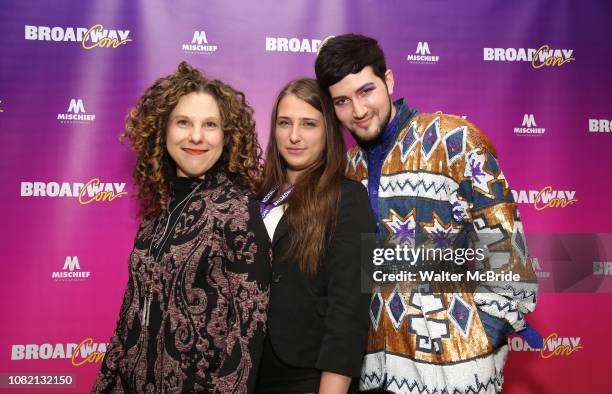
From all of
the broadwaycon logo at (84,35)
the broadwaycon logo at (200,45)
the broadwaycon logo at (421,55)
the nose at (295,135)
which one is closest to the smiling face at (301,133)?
the nose at (295,135)

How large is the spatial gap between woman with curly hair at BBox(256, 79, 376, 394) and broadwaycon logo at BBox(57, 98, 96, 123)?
1595mm

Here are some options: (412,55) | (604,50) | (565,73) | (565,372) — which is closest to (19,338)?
(412,55)

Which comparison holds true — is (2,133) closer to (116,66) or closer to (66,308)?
(116,66)

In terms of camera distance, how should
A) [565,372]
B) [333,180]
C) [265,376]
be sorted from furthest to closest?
[565,372] < [333,180] < [265,376]

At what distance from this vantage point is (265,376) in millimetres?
1528

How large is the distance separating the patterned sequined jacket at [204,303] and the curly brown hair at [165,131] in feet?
0.52

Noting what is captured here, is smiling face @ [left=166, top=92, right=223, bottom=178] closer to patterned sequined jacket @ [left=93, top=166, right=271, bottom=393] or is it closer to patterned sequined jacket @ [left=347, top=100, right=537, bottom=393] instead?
patterned sequined jacket @ [left=93, top=166, right=271, bottom=393]

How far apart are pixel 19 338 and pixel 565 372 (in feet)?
9.67

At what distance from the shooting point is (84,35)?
2779mm

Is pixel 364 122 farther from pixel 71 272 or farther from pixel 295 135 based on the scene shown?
pixel 71 272

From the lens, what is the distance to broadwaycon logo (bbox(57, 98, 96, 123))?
277 centimetres

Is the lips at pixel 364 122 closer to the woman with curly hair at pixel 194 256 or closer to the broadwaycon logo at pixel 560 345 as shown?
the woman with curly hair at pixel 194 256

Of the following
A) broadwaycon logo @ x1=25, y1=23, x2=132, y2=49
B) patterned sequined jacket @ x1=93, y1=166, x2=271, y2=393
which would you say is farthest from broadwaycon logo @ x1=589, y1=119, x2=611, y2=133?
broadwaycon logo @ x1=25, y1=23, x2=132, y2=49

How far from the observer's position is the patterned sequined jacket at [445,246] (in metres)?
1.55
